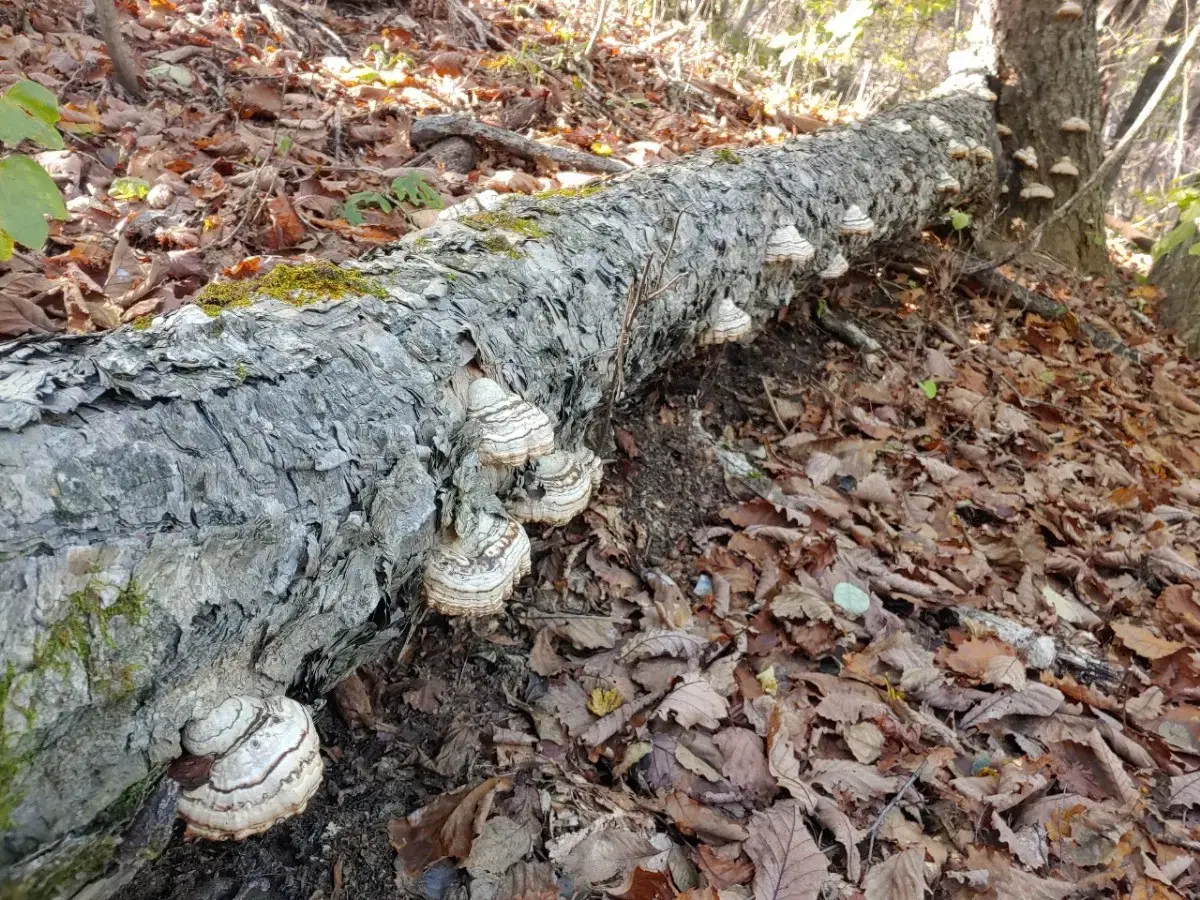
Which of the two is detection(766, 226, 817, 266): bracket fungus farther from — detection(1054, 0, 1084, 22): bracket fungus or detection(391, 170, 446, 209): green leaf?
detection(1054, 0, 1084, 22): bracket fungus

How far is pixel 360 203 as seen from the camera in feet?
15.2

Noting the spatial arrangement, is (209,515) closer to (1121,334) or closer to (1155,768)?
(1155,768)

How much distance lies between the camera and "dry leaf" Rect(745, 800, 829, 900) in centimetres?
240

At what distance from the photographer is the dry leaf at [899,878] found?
8.20 ft

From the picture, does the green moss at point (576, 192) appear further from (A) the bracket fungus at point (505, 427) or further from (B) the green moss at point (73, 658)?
(B) the green moss at point (73, 658)

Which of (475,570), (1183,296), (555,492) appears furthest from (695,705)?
(1183,296)

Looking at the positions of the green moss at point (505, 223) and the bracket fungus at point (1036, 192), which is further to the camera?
the bracket fungus at point (1036, 192)

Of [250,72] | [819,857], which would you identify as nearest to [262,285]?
[819,857]

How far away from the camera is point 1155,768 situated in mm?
3287

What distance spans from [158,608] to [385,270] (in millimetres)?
1398

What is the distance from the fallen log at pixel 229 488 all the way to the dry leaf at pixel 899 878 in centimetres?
190

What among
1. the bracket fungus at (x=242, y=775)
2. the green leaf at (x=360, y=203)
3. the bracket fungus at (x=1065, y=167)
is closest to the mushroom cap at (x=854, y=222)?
the green leaf at (x=360, y=203)

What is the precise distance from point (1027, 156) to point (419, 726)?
8.63 metres

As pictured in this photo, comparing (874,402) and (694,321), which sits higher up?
(694,321)
